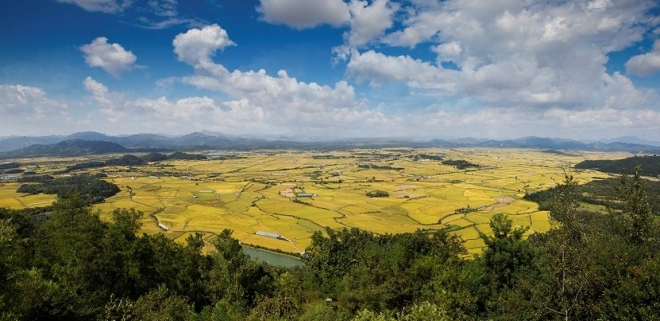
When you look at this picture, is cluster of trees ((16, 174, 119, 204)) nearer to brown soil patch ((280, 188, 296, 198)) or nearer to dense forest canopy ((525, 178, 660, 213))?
brown soil patch ((280, 188, 296, 198))

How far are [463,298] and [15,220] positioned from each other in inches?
1924

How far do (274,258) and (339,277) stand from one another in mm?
17697

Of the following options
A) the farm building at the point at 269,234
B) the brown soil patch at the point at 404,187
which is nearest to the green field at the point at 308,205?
the brown soil patch at the point at 404,187

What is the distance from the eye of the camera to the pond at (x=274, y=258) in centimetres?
5956

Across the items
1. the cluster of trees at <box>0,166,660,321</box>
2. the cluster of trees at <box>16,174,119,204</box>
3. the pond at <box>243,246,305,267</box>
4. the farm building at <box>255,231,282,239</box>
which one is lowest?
the pond at <box>243,246,305,267</box>

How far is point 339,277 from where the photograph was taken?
47.2m

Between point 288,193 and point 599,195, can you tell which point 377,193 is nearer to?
point 288,193

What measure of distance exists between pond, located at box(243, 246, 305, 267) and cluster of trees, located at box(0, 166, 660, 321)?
388 inches

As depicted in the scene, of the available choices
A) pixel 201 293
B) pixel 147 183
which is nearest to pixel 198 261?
pixel 201 293

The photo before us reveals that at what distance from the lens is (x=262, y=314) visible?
27469mm

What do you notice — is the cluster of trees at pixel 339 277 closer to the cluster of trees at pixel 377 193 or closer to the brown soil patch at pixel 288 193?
the brown soil patch at pixel 288 193

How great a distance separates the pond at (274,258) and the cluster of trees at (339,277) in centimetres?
985

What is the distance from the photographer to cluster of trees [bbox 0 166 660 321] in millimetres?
21875

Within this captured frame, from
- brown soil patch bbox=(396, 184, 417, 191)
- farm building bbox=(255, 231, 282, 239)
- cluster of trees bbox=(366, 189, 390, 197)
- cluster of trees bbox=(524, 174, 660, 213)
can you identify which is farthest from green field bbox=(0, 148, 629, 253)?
cluster of trees bbox=(524, 174, 660, 213)
